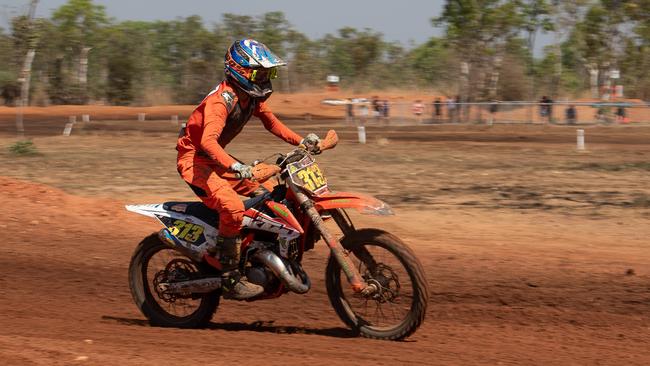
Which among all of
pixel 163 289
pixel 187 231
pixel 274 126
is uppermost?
pixel 274 126

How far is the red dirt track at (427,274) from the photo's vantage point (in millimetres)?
6078

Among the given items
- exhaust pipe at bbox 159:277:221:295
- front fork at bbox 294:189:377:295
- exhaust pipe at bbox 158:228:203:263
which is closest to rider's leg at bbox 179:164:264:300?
exhaust pipe at bbox 159:277:221:295

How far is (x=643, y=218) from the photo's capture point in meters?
13.1

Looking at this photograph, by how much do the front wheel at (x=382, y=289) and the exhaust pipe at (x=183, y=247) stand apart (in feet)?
3.52

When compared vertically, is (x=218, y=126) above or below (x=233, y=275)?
above

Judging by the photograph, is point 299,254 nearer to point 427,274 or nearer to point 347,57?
point 427,274

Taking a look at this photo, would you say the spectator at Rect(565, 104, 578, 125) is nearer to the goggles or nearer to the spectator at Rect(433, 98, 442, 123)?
the spectator at Rect(433, 98, 442, 123)

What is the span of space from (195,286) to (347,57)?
60338mm

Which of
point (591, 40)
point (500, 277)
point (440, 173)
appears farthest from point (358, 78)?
point (500, 277)

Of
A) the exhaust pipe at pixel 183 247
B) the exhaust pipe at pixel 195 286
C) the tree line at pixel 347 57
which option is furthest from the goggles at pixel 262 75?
the tree line at pixel 347 57

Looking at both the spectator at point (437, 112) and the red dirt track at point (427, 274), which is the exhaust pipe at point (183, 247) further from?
the spectator at point (437, 112)

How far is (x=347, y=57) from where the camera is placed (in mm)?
66562

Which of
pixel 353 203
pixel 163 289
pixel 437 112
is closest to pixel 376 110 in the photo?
pixel 437 112

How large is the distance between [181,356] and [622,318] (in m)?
3.65
